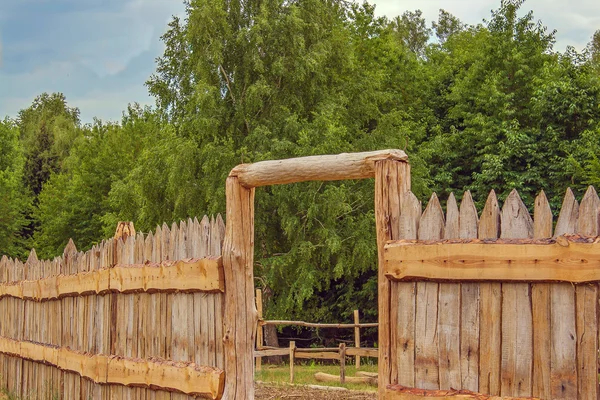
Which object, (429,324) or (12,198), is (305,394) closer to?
(429,324)

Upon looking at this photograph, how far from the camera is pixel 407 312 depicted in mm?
4945

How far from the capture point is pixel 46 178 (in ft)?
161

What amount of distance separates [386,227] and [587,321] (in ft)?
4.46

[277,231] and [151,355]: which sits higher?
[277,231]

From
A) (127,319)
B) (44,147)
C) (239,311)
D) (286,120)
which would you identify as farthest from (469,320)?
(44,147)

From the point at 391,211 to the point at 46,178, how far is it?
46705 millimetres

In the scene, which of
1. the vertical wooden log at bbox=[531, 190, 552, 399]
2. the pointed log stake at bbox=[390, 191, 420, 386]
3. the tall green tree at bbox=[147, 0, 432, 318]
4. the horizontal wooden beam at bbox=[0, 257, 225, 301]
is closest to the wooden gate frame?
the horizontal wooden beam at bbox=[0, 257, 225, 301]

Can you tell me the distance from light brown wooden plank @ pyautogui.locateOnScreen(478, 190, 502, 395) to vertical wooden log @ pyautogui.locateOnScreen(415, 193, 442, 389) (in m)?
0.26

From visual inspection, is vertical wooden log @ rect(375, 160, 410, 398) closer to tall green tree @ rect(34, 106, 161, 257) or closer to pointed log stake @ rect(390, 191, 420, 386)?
pointed log stake @ rect(390, 191, 420, 386)

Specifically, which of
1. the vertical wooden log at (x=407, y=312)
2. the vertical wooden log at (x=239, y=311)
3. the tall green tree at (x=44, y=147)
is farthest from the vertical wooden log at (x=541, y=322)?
the tall green tree at (x=44, y=147)

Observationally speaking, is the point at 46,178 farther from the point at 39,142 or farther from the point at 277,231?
the point at 277,231

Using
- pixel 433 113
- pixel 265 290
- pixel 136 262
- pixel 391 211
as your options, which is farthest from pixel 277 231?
pixel 391 211

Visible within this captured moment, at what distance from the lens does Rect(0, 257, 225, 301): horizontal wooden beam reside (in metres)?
6.34

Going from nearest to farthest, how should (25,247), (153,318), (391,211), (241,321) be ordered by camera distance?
(391,211)
(241,321)
(153,318)
(25,247)
